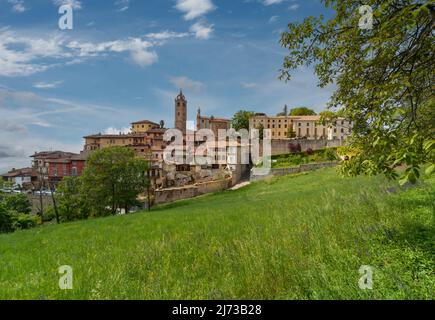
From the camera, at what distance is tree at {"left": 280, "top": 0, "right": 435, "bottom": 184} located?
479 cm

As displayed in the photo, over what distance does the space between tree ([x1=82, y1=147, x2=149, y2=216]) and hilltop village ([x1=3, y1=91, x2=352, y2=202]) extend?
33.0 ft

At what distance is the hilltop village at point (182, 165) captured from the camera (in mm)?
63312

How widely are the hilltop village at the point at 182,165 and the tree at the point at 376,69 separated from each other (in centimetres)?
4308

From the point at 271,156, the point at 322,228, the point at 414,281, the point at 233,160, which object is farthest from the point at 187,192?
the point at 414,281

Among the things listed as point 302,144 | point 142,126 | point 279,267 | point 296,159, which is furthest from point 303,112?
point 279,267

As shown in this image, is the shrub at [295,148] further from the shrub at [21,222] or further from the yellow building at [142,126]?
the yellow building at [142,126]

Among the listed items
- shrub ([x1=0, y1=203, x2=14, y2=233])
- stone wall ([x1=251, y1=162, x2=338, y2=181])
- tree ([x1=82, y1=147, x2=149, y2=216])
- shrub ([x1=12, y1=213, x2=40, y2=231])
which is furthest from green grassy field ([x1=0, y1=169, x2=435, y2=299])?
stone wall ([x1=251, y1=162, x2=338, y2=181])

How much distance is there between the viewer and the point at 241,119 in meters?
108

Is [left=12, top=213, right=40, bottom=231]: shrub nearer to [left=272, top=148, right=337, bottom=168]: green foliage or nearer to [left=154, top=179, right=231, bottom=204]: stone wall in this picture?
[left=154, top=179, right=231, bottom=204]: stone wall

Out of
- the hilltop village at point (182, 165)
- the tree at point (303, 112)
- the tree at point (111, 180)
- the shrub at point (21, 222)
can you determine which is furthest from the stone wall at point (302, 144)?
the shrub at point (21, 222)

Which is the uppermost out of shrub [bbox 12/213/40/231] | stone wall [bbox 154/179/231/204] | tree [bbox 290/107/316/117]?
tree [bbox 290/107/316/117]

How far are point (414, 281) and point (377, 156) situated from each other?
1973 mm

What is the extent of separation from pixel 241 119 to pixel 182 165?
40.5m
